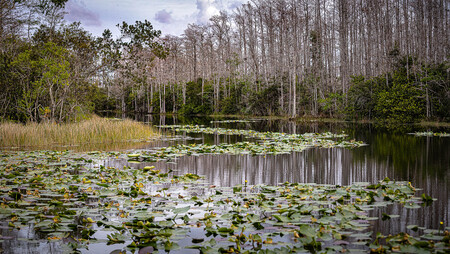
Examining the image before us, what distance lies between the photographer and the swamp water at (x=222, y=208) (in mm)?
3822

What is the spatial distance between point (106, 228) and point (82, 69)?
17504 mm

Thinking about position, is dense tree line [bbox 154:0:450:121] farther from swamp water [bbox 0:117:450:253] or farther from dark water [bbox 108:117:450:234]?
swamp water [bbox 0:117:450:253]

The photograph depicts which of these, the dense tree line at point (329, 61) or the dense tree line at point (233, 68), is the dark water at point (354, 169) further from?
the dense tree line at point (329, 61)

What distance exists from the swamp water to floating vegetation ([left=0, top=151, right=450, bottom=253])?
14mm

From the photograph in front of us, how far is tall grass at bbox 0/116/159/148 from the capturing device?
43.2ft

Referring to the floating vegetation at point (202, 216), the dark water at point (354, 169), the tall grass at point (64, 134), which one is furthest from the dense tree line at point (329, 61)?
the floating vegetation at point (202, 216)

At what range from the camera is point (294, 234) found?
4.00m

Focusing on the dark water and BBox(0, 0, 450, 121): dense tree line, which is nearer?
the dark water

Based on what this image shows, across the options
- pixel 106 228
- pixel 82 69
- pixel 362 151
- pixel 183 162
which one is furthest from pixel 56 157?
pixel 82 69

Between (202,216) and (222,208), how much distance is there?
1.49 ft

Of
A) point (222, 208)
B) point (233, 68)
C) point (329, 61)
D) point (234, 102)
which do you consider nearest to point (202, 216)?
point (222, 208)

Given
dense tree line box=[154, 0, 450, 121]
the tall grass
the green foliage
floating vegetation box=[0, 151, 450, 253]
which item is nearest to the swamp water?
floating vegetation box=[0, 151, 450, 253]

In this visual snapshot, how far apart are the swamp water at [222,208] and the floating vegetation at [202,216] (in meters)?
0.01

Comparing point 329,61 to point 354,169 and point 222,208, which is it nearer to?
point 354,169
